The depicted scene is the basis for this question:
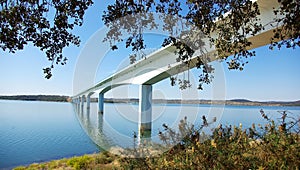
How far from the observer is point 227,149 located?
2244mm

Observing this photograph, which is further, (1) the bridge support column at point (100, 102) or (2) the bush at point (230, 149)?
(1) the bridge support column at point (100, 102)

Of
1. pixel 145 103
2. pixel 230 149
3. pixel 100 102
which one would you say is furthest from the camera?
pixel 100 102

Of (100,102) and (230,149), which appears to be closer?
(230,149)

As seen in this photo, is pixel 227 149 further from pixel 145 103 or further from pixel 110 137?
pixel 145 103

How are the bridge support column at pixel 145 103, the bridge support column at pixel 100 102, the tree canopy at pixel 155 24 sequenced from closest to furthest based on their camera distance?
the tree canopy at pixel 155 24 → the bridge support column at pixel 145 103 → the bridge support column at pixel 100 102

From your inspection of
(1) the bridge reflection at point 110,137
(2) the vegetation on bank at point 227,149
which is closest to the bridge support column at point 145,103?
(1) the bridge reflection at point 110,137

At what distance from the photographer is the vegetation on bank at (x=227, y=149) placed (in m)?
1.90

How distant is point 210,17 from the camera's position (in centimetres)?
218

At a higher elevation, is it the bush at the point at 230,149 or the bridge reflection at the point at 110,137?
the bush at the point at 230,149

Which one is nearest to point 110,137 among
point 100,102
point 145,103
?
point 145,103

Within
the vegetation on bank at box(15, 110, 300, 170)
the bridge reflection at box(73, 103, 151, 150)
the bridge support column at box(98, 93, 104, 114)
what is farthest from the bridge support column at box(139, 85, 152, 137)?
the bridge support column at box(98, 93, 104, 114)

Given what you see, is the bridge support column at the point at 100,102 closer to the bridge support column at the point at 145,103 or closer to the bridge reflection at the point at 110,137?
the bridge support column at the point at 145,103

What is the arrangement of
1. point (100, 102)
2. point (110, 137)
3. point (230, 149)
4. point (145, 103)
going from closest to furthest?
1. point (230, 149)
2. point (110, 137)
3. point (145, 103)
4. point (100, 102)

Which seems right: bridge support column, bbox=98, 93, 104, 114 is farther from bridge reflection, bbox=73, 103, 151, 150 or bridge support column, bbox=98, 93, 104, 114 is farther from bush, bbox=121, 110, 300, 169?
bush, bbox=121, 110, 300, 169
